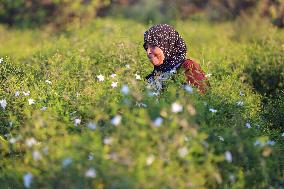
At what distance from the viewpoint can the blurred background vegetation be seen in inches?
477

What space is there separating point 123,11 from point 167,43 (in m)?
10.0

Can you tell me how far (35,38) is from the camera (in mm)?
12258

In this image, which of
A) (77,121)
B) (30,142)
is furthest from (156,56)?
(30,142)

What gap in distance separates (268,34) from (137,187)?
244 inches

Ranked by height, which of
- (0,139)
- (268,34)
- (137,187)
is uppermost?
(137,187)

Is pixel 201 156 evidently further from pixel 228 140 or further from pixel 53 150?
pixel 53 150

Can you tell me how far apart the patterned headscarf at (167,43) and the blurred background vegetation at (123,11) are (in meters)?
6.43

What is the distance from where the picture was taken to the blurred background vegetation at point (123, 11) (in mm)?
12125

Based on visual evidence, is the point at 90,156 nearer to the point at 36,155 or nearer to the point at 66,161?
the point at 66,161

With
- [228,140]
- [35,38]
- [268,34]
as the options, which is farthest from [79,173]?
[35,38]

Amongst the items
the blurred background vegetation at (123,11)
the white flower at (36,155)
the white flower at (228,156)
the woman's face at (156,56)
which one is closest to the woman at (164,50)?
the woman's face at (156,56)

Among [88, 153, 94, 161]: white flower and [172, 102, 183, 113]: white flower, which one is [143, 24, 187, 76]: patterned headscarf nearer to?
[172, 102, 183, 113]: white flower

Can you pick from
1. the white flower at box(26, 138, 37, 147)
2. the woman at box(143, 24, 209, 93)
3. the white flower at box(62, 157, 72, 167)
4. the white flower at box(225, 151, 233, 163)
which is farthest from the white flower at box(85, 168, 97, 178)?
the woman at box(143, 24, 209, 93)

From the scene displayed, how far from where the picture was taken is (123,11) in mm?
15344
